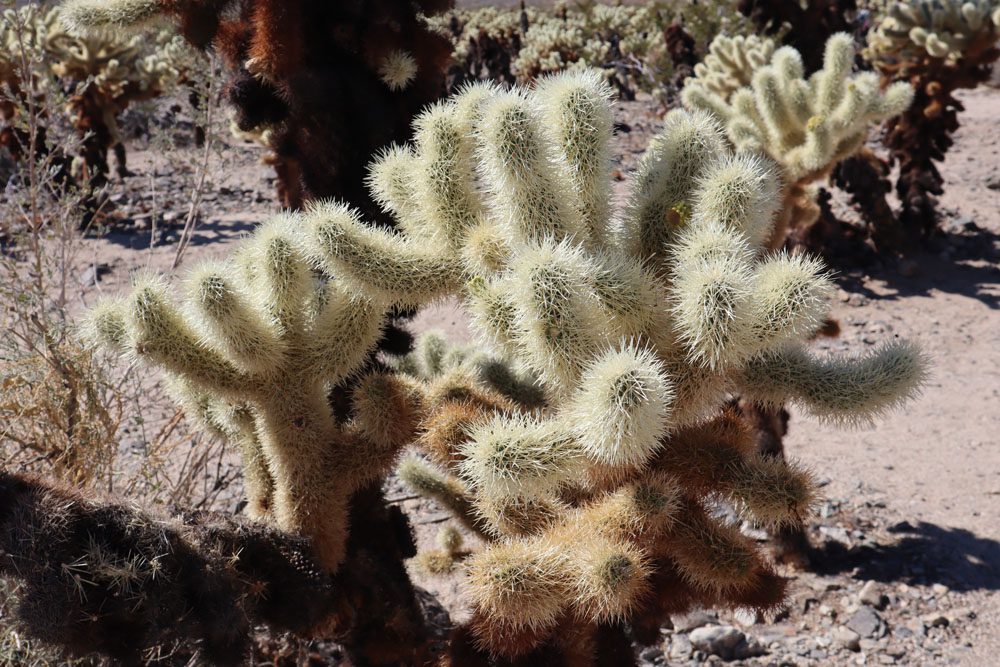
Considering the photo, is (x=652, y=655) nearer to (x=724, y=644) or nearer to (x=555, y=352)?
(x=724, y=644)

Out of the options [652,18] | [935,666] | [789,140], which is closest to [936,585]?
[935,666]

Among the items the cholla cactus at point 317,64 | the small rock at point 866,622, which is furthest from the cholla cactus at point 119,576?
the small rock at point 866,622

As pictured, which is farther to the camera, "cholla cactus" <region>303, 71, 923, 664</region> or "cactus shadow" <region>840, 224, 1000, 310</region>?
"cactus shadow" <region>840, 224, 1000, 310</region>

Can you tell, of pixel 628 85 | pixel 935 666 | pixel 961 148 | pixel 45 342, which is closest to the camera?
pixel 45 342

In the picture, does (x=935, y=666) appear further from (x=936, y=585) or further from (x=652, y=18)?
(x=652, y=18)

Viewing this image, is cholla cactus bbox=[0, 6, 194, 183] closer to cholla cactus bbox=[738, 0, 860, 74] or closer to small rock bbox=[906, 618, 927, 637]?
cholla cactus bbox=[738, 0, 860, 74]

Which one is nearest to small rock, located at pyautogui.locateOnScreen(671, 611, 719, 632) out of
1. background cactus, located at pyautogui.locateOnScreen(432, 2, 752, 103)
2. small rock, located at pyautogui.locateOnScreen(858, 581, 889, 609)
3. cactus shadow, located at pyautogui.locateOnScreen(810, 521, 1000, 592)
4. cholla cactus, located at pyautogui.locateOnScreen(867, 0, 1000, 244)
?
small rock, located at pyautogui.locateOnScreen(858, 581, 889, 609)
